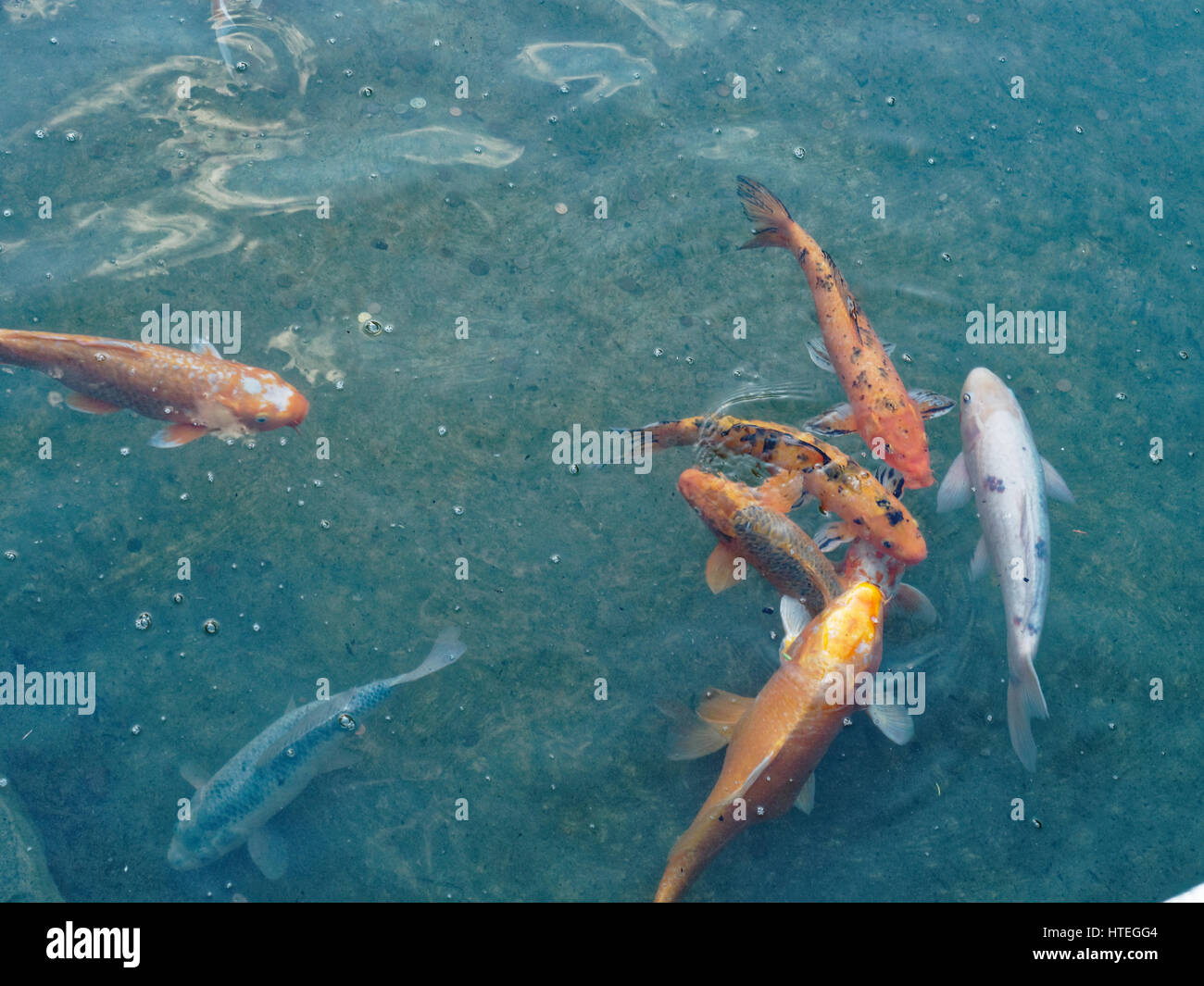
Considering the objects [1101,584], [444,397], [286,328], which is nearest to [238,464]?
[286,328]

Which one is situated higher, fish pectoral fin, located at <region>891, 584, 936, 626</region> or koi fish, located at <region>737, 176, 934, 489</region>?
koi fish, located at <region>737, 176, 934, 489</region>

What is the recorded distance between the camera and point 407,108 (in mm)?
5801

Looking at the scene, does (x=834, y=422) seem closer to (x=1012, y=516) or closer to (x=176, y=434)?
(x=1012, y=516)

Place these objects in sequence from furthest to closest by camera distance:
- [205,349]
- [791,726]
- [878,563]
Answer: [205,349] < [878,563] < [791,726]

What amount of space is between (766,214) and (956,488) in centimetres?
195

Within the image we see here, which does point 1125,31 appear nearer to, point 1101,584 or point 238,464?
point 1101,584

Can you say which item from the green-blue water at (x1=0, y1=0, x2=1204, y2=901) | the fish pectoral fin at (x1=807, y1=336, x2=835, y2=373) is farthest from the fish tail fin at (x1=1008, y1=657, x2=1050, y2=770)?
the fish pectoral fin at (x1=807, y1=336, x2=835, y2=373)

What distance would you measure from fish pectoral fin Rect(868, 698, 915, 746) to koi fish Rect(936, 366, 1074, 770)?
54 centimetres

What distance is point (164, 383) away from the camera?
15.4 feet

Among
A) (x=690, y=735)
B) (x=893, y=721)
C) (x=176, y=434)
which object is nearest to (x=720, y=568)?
(x=690, y=735)

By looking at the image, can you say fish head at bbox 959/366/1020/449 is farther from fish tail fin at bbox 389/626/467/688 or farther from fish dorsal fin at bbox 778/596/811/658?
fish tail fin at bbox 389/626/467/688

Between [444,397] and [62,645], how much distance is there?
8.54ft

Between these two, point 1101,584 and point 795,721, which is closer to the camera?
point 795,721

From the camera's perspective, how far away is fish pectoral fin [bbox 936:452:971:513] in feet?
16.4
